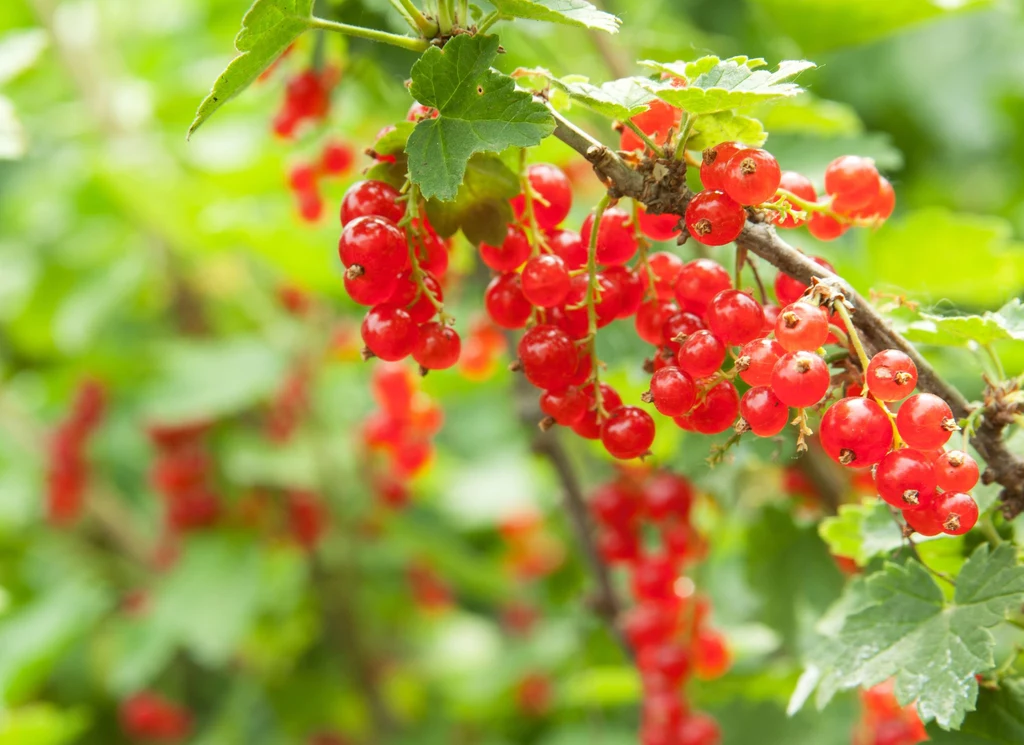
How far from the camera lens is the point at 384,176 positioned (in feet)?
2.61

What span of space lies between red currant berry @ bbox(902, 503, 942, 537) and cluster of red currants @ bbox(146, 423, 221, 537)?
1937 millimetres

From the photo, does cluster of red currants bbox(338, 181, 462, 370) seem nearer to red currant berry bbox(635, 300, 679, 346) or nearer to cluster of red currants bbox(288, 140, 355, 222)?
red currant berry bbox(635, 300, 679, 346)

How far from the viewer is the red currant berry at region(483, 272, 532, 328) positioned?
83 centimetres

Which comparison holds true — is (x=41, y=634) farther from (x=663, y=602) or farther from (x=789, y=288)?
(x=789, y=288)

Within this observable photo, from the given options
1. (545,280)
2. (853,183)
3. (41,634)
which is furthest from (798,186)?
(41,634)

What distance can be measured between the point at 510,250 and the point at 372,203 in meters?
0.13

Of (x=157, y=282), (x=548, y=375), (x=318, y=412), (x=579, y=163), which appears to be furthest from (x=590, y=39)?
(x=157, y=282)

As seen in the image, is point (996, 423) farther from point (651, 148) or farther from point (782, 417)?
point (651, 148)

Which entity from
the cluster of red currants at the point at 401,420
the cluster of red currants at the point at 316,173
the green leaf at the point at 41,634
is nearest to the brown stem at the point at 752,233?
the cluster of red currants at the point at 316,173

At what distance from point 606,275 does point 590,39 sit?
35.9 inches

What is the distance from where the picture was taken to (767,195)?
70 cm

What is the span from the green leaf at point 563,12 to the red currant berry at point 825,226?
0.28 metres

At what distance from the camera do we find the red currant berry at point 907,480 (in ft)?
2.20

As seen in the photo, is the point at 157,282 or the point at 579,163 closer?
the point at 579,163
